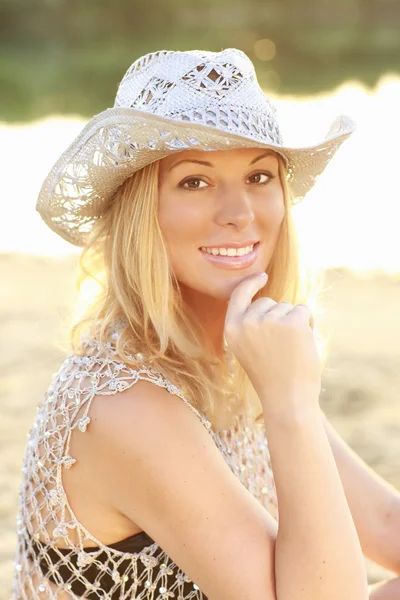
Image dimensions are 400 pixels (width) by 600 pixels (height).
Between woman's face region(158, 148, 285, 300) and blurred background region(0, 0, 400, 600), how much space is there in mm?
671

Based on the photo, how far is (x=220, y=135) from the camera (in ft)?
7.97

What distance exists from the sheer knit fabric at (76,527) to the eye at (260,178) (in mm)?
571

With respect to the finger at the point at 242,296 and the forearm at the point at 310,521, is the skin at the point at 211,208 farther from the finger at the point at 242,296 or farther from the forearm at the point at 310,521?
the forearm at the point at 310,521

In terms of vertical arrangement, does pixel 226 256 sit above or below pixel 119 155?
below

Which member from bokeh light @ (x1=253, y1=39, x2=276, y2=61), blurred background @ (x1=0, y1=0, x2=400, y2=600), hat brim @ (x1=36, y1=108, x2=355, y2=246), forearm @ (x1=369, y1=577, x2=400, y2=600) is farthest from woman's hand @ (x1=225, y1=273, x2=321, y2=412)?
bokeh light @ (x1=253, y1=39, x2=276, y2=61)

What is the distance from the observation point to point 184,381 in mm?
2566

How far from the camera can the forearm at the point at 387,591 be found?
281 cm

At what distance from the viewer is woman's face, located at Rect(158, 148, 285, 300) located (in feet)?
8.34

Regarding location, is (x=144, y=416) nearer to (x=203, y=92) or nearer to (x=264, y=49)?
(x=203, y=92)

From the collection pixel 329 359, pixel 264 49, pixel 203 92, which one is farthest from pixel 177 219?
pixel 264 49

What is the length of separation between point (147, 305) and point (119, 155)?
15.6 inches

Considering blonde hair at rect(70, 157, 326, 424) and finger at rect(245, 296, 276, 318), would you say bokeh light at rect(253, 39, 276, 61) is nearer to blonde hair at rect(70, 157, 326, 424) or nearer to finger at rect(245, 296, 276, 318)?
blonde hair at rect(70, 157, 326, 424)

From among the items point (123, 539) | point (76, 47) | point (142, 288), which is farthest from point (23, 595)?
point (76, 47)

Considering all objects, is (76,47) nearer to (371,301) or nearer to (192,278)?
(371,301)
